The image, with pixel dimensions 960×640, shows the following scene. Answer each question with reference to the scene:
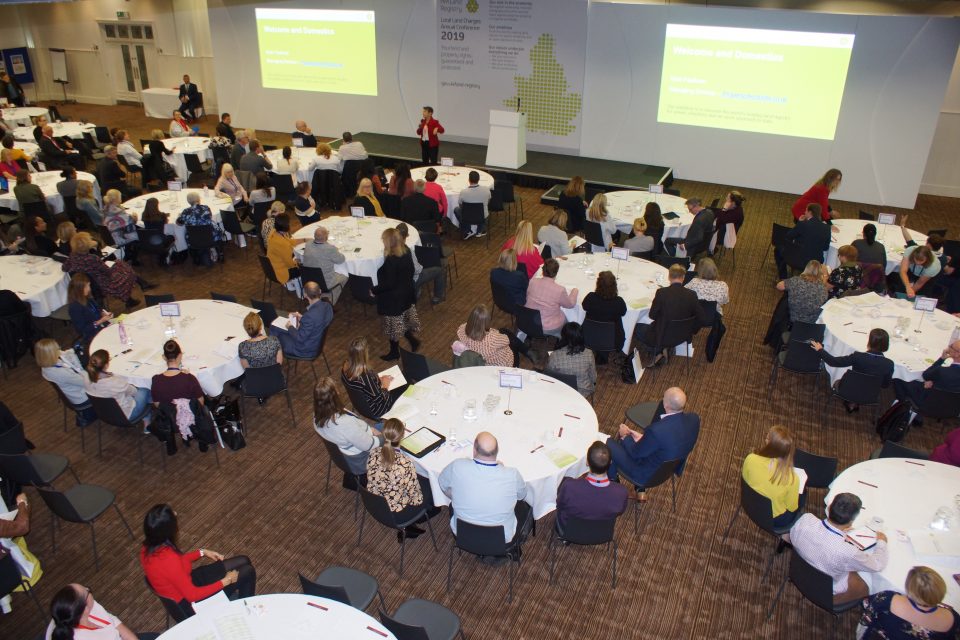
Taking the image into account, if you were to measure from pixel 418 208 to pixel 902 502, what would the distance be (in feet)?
23.7

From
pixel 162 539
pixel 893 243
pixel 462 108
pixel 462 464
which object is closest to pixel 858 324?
pixel 893 243

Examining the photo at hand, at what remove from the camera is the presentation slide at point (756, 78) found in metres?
12.8

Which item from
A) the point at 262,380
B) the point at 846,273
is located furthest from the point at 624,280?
the point at 262,380

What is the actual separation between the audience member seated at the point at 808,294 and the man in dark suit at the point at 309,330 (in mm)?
5071

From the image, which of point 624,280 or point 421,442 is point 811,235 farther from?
point 421,442

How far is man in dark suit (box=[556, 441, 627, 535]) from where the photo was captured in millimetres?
4746

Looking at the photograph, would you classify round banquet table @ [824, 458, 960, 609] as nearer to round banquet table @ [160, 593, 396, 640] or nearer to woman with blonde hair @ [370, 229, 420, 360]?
round banquet table @ [160, 593, 396, 640]

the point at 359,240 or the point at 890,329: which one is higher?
the point at 359,240

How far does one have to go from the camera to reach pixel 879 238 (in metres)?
9.71

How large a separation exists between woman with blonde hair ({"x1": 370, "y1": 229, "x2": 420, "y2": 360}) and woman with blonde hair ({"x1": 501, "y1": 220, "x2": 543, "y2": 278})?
1.32 meters

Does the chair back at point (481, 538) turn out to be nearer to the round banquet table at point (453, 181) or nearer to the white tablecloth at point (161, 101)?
the round banquet table at point (453, 181)

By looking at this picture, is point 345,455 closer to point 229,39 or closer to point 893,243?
point 893,243

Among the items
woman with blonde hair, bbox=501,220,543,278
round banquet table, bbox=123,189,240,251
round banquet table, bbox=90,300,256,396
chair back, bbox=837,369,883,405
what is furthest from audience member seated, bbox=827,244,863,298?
round banquet table, bbox=123,189,240,251

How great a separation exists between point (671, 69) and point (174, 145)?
10.1 meters
